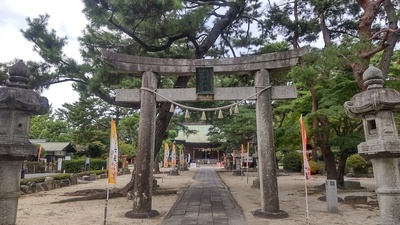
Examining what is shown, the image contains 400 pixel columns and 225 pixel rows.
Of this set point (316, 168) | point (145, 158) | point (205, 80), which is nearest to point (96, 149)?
point (316, 168)

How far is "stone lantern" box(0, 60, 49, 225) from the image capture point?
4.66 meters

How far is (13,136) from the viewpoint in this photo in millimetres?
4809

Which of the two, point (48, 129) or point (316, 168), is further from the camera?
point (48, 129)

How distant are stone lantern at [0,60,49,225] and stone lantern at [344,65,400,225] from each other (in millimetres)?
5986

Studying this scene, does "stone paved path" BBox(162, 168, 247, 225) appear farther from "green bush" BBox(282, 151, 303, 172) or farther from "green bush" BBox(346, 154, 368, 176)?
"green bush" BBox(282, 151, 303, 172)

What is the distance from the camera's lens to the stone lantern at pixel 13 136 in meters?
4.66

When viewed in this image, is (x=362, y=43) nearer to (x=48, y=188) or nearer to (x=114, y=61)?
(x=114, y=61)

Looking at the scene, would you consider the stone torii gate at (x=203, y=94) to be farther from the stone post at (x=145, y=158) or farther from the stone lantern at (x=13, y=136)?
the stone lantern at (x=13, y=136)

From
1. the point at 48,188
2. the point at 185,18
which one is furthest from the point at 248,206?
the point at 48,188

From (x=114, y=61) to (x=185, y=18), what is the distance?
2.95 meters

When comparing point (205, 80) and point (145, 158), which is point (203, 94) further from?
point (145, 158)

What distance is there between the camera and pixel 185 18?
31.8ft

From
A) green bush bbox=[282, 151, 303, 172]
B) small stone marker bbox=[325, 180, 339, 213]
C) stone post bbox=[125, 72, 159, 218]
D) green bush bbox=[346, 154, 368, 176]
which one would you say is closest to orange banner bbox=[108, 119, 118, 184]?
stone post bbox=[125, 72, 159, 218]

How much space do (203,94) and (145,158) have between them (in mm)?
2555
